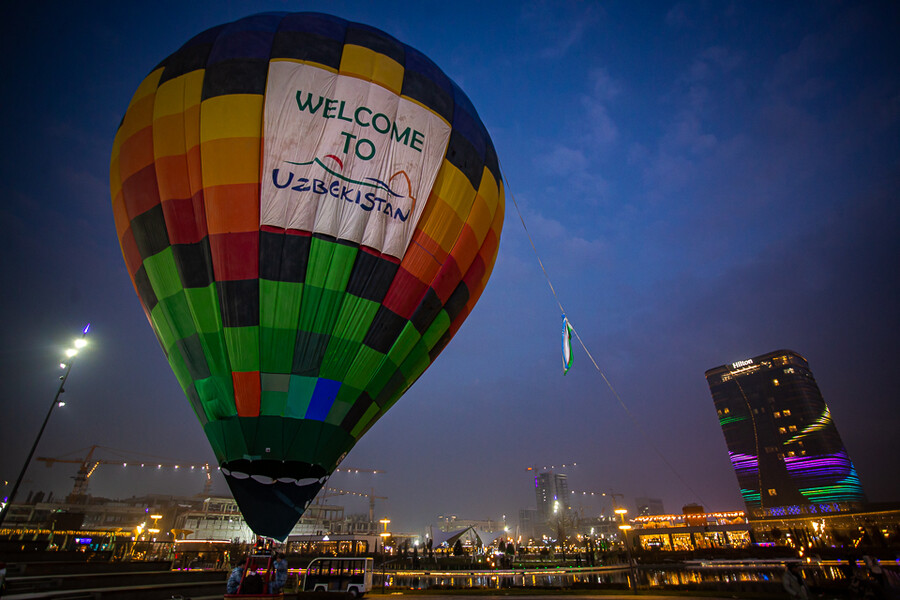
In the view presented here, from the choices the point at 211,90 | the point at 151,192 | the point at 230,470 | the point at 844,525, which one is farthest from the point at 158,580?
the point at 844,525

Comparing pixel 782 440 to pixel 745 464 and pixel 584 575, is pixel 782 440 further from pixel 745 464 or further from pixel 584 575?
pixel 584 575

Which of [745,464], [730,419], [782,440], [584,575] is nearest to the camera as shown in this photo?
[584,575]

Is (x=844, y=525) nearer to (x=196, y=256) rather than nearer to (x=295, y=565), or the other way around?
(x=295, y=565)

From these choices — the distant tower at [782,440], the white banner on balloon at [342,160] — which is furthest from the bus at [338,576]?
the distant tower at [782,440]

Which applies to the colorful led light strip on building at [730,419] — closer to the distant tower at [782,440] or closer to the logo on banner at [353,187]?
the distant tower at [782,440]

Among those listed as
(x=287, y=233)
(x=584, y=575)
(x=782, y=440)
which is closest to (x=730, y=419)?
(x=782, y=440)
